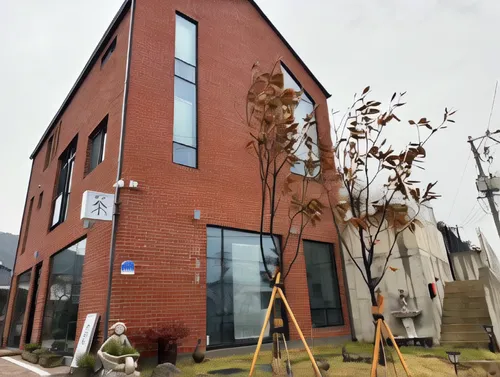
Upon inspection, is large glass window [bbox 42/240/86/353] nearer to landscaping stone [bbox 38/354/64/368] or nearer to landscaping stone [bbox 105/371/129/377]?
landscaping stone [bbox 38/354/64/368]

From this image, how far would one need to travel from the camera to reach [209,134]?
9.21m

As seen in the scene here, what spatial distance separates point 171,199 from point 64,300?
4362 mm

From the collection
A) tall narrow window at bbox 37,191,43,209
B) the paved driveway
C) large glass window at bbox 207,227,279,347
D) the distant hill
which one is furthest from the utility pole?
the distant hill

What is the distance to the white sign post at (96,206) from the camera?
22.5 ft

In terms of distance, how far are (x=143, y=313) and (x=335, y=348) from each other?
5254 millimetres

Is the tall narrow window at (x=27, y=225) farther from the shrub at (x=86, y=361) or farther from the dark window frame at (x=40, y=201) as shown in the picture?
the shrub at (x=86, y=361)

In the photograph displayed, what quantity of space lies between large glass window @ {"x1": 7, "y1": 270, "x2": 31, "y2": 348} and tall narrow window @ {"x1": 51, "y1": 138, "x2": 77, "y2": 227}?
3.53 meters

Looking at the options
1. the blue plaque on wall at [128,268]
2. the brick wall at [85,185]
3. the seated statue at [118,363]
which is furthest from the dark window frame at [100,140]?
the seated statue at [118,363]

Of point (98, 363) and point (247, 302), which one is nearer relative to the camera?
point (98, 363)

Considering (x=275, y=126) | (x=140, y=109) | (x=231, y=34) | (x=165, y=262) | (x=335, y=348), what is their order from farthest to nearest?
1. (x=231, y=34)
2. (x=335, y=348)
3. (x=140, y=109)
4. (x=165, y=262)
5. (x=275, y=126)

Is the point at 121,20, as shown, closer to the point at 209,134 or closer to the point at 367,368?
the point at 209,134

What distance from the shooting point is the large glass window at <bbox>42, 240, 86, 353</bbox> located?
27.2 ft

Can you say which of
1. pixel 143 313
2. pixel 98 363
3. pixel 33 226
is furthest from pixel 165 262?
pixel 33 226

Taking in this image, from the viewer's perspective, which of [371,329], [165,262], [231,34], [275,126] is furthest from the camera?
[231,34]
